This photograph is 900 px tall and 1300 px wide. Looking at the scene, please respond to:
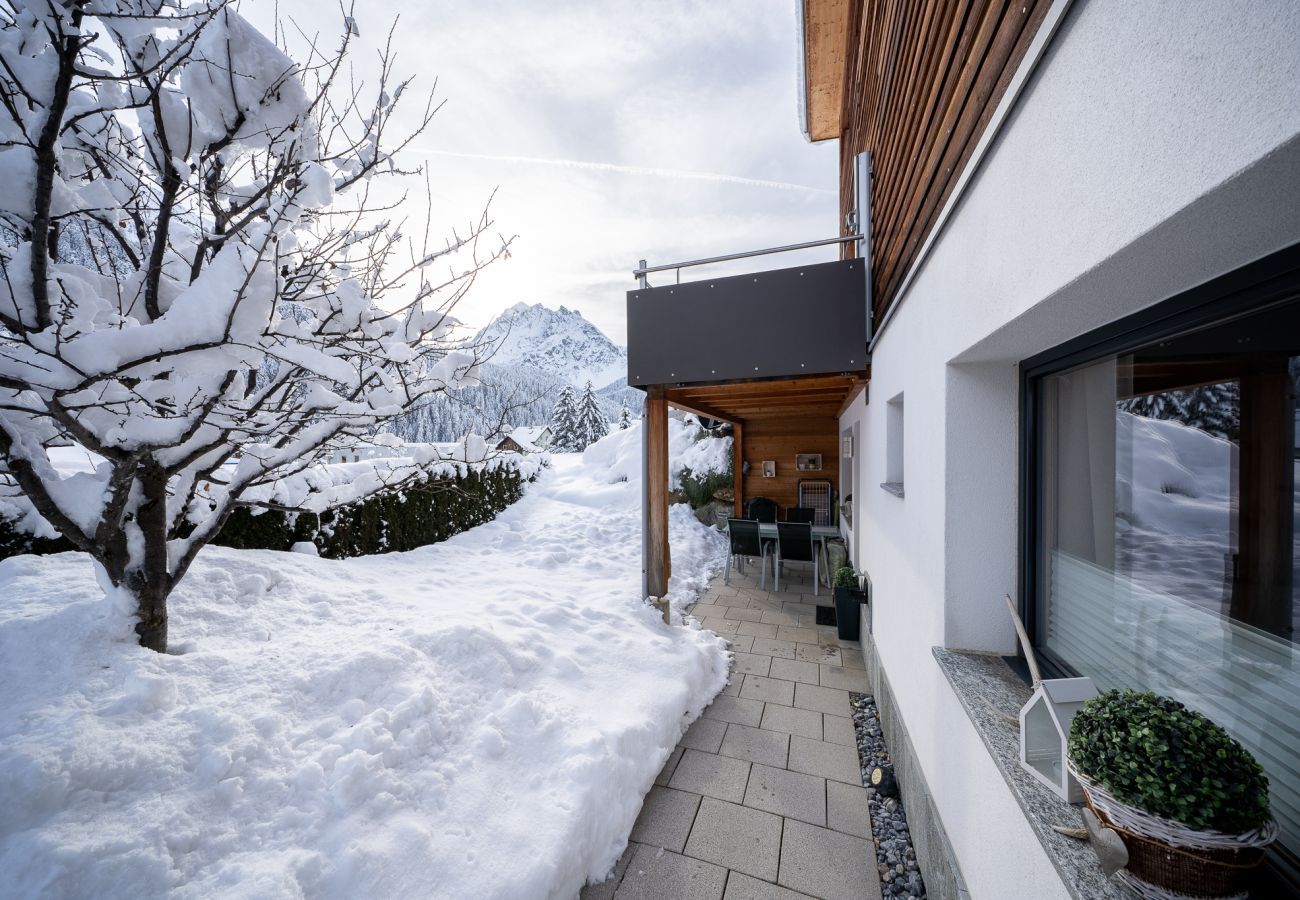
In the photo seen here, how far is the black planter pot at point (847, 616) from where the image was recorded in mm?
4859

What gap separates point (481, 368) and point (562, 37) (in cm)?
267

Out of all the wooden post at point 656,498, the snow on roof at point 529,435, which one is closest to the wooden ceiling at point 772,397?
the wooden post at point 656,498

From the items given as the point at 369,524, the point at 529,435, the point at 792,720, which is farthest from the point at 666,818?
the point at 529,435

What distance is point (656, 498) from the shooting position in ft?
16.5

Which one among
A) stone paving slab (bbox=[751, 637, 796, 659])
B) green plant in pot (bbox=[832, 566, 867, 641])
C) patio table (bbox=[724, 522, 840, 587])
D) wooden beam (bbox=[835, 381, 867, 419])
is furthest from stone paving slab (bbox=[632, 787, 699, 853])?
patio table (bbox=[724, 522, 840, 587])

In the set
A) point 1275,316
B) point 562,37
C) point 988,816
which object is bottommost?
point 988,816

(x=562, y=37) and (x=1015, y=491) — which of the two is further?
(x=562, y=37)

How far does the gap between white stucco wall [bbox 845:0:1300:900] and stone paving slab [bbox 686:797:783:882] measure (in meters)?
0.86

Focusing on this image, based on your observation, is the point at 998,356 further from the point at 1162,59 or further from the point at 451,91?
the point at 451,91

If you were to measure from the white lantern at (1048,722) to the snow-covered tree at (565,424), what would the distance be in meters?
31.9

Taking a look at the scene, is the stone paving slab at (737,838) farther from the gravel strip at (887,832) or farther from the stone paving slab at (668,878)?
the gravel strip at (887,832)

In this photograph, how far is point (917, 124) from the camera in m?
2.49

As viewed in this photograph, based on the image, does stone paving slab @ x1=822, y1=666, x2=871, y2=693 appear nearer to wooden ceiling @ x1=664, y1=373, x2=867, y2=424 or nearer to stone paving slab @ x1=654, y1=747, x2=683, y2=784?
stone paving slab @ x1=654, y1=747, x2=683, y2=784

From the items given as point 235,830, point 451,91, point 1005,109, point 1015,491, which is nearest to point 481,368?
point 451,91
